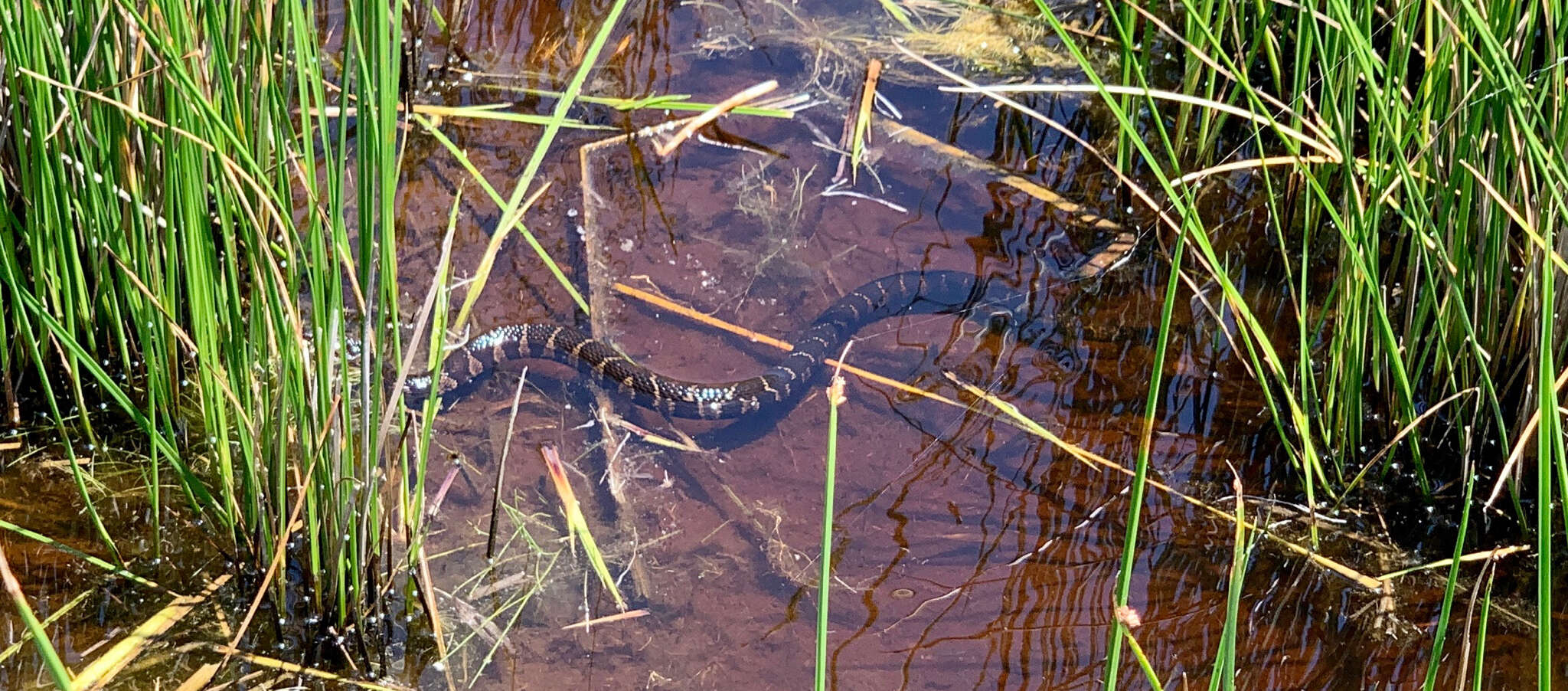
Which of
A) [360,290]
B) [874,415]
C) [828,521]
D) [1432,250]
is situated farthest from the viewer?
[874,415]

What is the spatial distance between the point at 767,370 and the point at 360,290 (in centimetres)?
198

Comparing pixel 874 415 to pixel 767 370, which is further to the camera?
pixel 767 370

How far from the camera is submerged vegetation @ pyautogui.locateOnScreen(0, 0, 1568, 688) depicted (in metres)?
2.04

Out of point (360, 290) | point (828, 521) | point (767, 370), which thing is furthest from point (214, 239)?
point (767, 370)

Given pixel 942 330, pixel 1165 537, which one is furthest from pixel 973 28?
pixel 1165 537

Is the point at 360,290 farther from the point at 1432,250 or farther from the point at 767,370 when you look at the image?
the point at 1432,250

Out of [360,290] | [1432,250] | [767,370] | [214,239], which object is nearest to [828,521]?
[360,290]

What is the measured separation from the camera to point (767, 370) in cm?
393

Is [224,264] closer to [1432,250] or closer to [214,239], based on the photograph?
[214,239]

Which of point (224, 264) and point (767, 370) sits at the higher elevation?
point (224, 264)

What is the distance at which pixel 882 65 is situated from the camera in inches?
201

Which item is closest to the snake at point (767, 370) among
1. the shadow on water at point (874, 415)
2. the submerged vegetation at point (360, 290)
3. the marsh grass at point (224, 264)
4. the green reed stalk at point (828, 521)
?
the shadow on water at point (874, 415)

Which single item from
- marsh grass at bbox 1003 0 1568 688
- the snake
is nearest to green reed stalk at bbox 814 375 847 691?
marsh grass at bbox 1003 0 1568 688

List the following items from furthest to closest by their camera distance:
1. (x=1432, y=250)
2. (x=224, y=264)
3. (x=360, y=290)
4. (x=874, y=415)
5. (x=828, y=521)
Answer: (x=874, y=415) → (x=1432, y=250) → (x=224, y=264) → (x=360, y=290) → (x=828, y=521)
